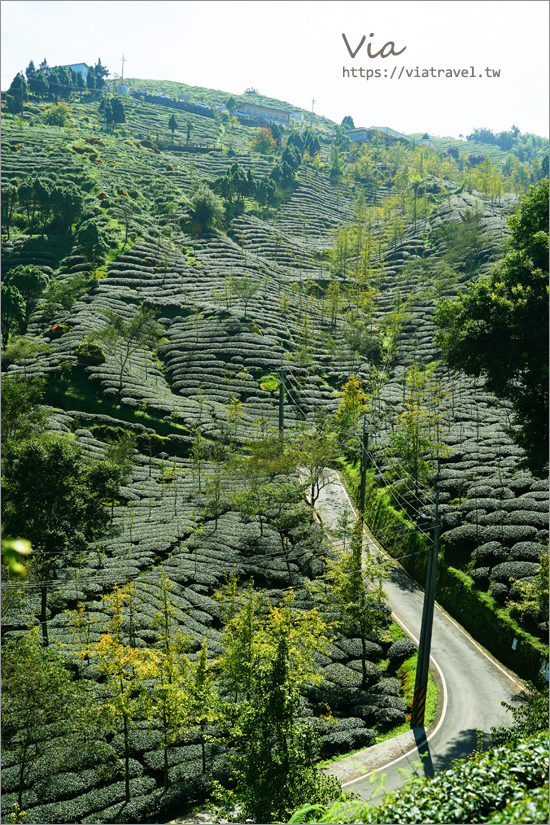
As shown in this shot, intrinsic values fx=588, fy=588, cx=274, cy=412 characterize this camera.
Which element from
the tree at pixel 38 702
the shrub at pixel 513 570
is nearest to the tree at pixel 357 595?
the shrub at pixel 513 570

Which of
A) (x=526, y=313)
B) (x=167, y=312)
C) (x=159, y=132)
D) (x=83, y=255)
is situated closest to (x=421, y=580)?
(x=526, y=313)

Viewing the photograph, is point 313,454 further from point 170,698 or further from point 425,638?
point 170,698

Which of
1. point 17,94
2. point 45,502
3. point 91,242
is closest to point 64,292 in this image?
point 91,242

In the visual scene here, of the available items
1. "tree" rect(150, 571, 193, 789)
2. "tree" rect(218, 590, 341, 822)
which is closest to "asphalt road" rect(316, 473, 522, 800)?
"tree" rect(218, 590, 341, 822)

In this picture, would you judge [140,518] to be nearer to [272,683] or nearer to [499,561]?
[499,561]

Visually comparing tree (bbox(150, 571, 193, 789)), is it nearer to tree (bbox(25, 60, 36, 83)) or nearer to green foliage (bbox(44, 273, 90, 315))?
green foliage (bbox(44, 273, 90, 315))

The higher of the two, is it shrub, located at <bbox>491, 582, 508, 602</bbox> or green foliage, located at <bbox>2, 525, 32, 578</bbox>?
green foliage, located at <bbox>2, 525, 32, 578</bbox>
